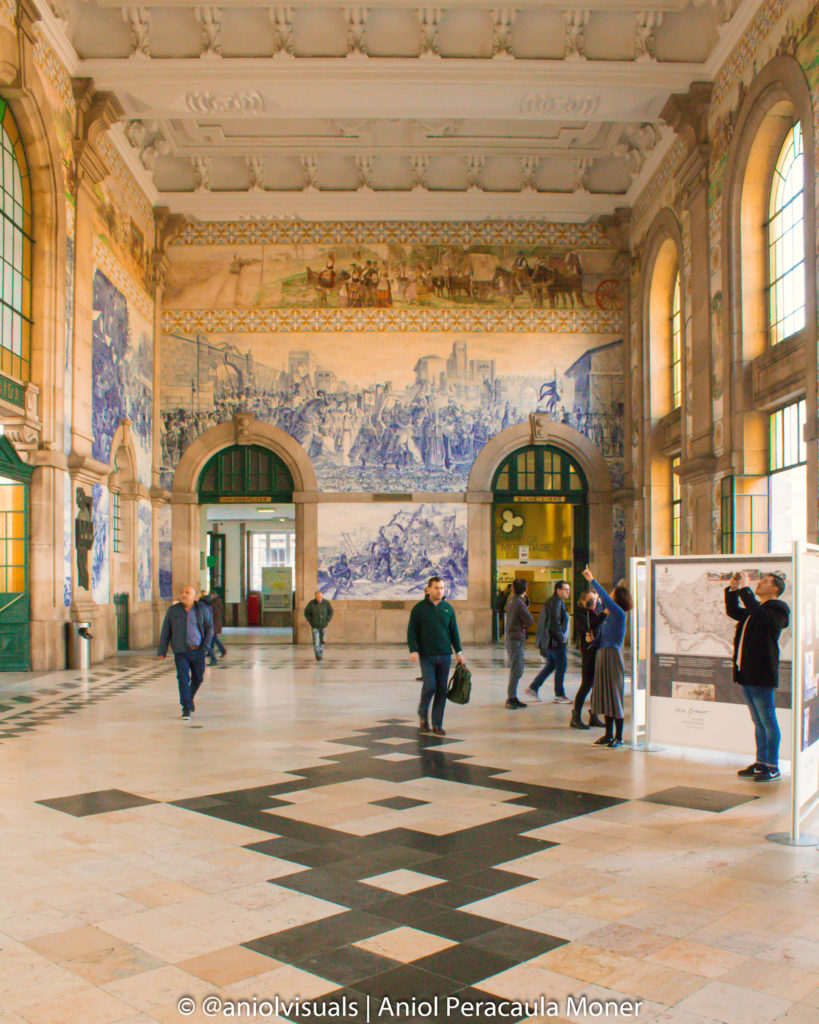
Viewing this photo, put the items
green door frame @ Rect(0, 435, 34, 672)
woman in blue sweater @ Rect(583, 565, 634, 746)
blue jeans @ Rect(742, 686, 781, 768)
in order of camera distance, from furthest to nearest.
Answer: green door frame @ Rect(0, 435, 34, 672), woman in blue sweater @ Rect(583, 565, 634, 746), blue jeans @ Rect(742, 686, 781, 768)

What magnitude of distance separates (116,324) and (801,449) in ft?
45.6

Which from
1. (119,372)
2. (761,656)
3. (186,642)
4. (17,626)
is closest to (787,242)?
(761,656)

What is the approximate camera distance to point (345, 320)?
78.4ft

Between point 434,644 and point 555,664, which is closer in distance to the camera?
point 434,644

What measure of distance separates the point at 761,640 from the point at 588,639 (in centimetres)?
288

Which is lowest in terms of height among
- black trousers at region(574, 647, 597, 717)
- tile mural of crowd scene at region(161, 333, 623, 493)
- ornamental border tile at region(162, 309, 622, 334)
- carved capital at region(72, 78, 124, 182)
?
black trousers at region(574, 647, 597, 717)

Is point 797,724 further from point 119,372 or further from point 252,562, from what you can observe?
point 252,562

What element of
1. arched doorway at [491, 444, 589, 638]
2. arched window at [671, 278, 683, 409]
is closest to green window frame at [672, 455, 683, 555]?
arched window at [671, 278, 683, 409]

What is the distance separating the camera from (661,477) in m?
22.1

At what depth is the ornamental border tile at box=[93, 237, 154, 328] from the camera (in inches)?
751

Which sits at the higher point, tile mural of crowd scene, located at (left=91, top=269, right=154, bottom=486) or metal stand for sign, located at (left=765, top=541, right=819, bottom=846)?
tile mural of crowd scene, located at (left=91, top=269, right=154, bottom=486)

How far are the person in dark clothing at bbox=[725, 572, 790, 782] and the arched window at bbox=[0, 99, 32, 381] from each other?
38.1ft

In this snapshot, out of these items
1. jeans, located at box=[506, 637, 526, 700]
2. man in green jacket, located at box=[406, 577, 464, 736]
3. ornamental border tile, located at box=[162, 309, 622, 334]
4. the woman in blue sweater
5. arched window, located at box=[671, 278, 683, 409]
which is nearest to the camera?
the woman in blue sweater

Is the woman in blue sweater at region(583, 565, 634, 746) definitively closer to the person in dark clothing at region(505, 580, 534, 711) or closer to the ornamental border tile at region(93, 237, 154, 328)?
the person in dark clothing at region(505, 580, 534, 711)
